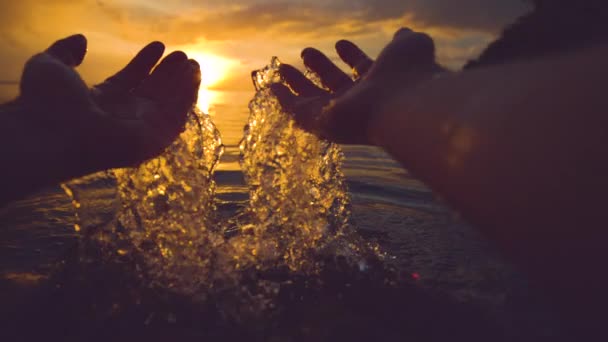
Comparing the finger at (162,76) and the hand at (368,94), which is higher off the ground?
the finger at (162,76)

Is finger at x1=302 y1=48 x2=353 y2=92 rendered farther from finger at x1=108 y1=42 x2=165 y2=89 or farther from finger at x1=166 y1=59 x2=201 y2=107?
finger at x1=108 y1=42 x2=165 y2=89

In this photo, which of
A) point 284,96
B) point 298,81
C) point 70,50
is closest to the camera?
point 70,50

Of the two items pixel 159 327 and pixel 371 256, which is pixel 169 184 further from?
pixel 371 256

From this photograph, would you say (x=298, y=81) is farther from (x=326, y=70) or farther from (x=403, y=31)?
(x=403, y=31)

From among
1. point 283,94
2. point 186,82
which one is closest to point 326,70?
point 283,94

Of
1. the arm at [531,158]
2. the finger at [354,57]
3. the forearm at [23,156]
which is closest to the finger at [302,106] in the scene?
the finger at [354,57]

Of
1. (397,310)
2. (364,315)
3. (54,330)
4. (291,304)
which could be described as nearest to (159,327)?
(54,330)

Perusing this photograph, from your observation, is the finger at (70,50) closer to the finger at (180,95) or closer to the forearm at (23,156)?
the forearm at (23,156)
